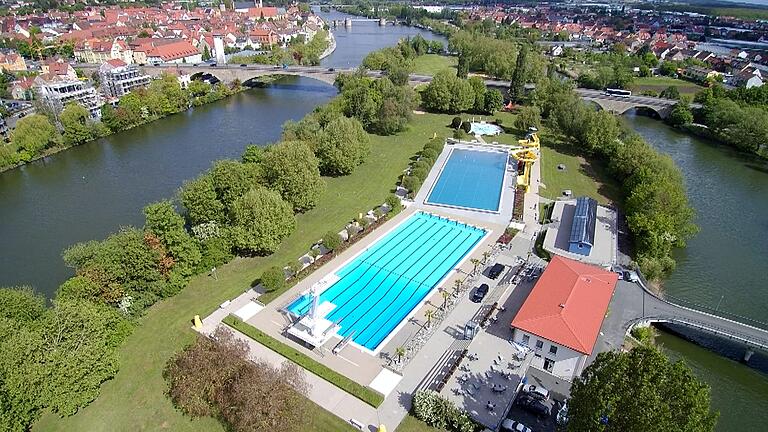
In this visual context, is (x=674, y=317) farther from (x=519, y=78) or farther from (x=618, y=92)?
(x=618, y=92)

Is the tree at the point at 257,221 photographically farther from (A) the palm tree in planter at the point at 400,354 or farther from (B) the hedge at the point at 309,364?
(A) the palm tree in planter at the point at 400,354

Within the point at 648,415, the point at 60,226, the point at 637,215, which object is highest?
the point at 648,415

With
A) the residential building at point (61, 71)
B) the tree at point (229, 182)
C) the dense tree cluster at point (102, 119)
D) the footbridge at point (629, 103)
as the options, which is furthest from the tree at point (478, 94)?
the residential building at point (61, 71)

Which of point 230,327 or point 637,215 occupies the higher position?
point 637,215

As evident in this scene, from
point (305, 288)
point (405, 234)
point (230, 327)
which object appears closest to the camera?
point (230, 327)

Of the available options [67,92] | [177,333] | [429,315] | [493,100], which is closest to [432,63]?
[493,100]

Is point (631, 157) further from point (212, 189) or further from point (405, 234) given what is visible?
point (212, 189)

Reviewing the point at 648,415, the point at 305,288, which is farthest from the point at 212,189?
the point at 648,415

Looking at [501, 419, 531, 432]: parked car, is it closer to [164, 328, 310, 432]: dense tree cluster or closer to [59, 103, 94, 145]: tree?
[164, 328, 310, 432]: dense tree cluster
